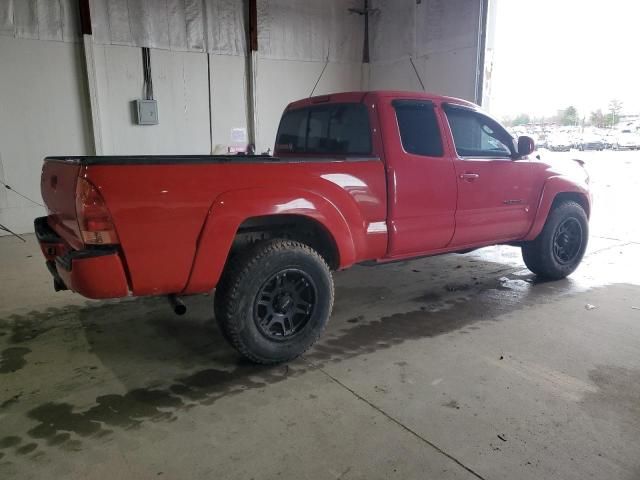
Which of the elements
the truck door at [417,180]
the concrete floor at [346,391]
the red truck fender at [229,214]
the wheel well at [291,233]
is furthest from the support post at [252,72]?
the red truck fender at [229,214]

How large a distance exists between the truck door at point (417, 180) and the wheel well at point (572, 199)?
1.56 m

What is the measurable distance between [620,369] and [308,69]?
8.24 m

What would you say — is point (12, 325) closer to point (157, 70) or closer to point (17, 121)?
point (17, 121)

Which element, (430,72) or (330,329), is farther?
(430,72)

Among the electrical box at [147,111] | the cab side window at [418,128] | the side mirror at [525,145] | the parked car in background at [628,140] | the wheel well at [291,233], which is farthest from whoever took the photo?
the parked car in background at [628,140]

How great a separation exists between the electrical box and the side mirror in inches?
238

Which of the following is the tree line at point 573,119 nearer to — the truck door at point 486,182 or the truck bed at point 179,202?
the truck door at point 486,182

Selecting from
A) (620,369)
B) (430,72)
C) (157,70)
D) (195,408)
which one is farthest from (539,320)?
(157,70)

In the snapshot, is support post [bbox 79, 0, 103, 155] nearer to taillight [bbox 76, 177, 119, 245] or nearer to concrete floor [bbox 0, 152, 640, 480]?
concrete floor [bbox 0, 152, 640, 480]

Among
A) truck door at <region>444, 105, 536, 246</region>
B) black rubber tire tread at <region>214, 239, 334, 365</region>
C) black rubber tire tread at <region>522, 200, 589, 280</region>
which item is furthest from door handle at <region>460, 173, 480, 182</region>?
black rubber tire tread at <region>214, 239, 334, 365</region>

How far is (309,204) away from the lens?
2.96m

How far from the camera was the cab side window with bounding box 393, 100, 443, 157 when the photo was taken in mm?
3539

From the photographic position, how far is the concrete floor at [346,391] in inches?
83.5

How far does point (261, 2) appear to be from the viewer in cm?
885
